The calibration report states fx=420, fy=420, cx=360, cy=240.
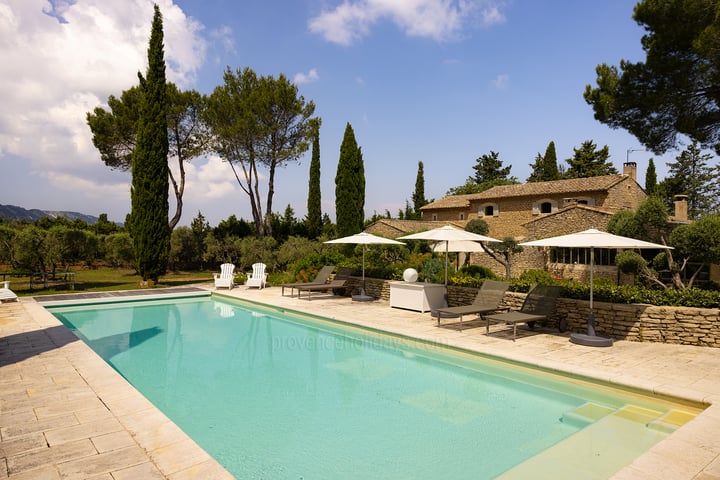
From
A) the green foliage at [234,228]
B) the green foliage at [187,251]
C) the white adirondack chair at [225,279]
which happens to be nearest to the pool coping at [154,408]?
the white adirondack chair at [225,279]

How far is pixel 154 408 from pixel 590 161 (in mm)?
47691

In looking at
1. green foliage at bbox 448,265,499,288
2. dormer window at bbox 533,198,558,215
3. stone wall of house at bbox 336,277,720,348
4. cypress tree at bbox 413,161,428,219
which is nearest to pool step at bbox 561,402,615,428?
stone wall of house at bbox 336,277,720,348

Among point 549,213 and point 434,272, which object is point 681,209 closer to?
point 549,213

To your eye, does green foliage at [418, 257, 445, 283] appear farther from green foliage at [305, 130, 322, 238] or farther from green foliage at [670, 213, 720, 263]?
green foliage at [305, 130, 322, 238]

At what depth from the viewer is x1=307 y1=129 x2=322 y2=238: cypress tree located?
30.4 m

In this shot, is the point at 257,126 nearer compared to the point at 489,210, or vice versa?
the point at 257,126

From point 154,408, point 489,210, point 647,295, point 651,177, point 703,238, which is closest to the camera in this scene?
point 154,408

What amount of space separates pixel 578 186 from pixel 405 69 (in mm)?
17611

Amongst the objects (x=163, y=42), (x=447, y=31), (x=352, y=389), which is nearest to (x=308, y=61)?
(x=447, y=31)

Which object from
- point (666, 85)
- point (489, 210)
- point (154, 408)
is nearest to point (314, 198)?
point (489, 210)

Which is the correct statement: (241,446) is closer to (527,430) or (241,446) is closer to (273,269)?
(527,430)

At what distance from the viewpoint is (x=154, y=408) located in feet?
14.7

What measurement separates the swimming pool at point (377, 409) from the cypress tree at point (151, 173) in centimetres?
901

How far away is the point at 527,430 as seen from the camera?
4750 millimetres
